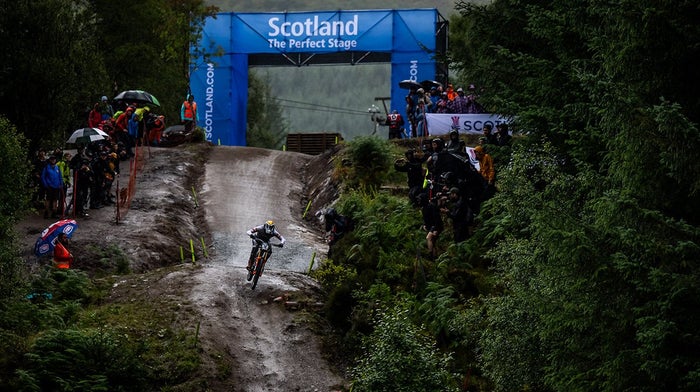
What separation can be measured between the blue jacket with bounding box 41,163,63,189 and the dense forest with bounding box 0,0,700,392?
3.95 m

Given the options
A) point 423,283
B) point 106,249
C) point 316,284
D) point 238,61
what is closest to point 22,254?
point 106,249

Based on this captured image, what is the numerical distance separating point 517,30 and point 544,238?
12.7 meters

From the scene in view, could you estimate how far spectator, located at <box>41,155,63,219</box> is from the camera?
1214 inches

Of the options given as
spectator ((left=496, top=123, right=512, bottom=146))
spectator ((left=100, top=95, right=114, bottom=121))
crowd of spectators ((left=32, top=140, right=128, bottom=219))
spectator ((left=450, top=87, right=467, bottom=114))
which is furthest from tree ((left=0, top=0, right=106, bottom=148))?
spectator ((left=496, top=123, right=512, bottom=146))

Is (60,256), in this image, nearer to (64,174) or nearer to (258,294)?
(258,294)

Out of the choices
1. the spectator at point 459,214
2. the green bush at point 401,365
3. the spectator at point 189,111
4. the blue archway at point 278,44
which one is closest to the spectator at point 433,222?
the spectator at point 459,214

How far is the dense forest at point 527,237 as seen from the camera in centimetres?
1594

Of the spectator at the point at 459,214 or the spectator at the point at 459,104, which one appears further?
the spectator at the point at 459,104

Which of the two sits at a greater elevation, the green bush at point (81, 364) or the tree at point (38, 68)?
the tree at point (38, 68)

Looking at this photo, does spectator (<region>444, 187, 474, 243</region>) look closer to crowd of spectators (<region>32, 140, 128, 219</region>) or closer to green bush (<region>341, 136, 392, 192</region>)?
green bush (<region>341, 136, 392, 192</region>)

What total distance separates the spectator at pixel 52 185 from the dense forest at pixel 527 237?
3897 millimetres

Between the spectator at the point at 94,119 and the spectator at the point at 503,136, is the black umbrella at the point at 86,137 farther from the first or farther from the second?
the spectator at the point at 503,136

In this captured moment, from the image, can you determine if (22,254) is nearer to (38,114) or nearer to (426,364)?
(38,114)

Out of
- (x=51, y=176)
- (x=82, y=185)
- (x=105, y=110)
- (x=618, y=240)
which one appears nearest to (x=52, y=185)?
(x=51, y=176)
